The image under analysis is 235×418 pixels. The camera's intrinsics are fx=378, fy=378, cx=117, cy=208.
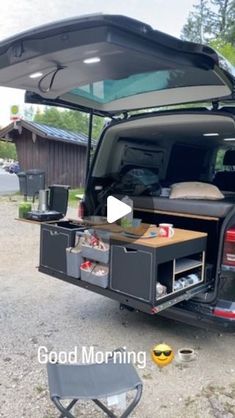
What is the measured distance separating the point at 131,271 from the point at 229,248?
2.11 ft

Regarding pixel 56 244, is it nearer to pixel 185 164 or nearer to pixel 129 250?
pixel 129 250

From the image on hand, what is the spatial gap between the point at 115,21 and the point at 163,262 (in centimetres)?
139

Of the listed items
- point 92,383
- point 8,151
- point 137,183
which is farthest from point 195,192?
point 8,151

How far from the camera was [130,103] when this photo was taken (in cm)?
344

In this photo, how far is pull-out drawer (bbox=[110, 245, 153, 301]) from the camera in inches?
89.0

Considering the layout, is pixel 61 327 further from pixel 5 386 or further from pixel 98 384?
pixel 98 384

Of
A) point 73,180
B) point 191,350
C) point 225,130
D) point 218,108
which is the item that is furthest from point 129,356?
point 73,180

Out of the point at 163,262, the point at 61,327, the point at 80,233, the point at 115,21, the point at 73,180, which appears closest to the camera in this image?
the point at 115,21

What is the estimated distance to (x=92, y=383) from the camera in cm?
184

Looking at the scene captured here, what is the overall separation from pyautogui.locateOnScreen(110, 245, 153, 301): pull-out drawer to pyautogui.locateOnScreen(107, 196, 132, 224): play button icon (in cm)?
60

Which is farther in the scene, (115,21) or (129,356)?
(129,356)

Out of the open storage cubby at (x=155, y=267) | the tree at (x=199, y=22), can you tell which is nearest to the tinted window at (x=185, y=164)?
the open storage cubby at (x=155, y=267)

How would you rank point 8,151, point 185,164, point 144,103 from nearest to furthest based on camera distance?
point 144,103, point 185,164, point 8,151

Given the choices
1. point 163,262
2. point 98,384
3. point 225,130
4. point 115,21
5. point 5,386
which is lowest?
point 5,386
